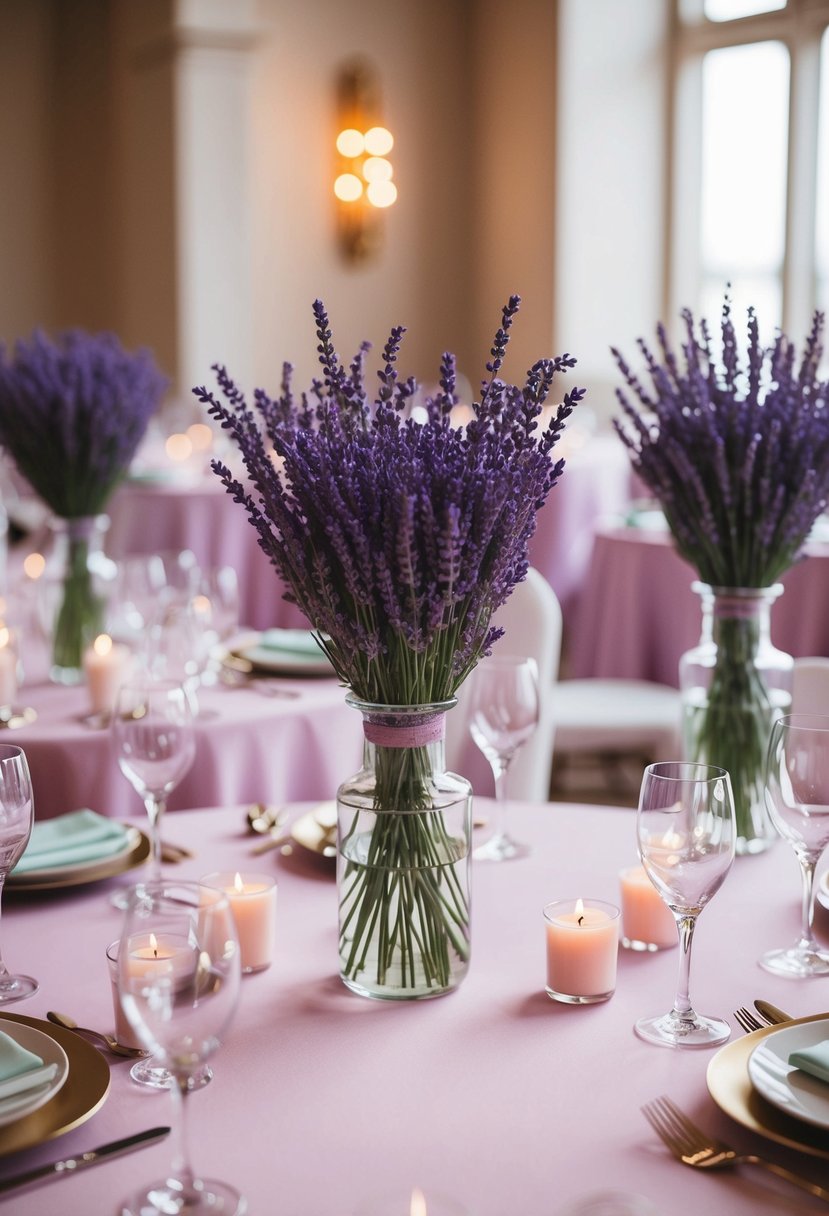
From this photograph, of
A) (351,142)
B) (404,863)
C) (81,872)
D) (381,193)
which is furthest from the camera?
(381,193)

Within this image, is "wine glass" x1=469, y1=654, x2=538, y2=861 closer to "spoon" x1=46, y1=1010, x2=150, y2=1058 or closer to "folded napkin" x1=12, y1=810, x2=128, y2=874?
"folded napkin" x1=12, y1=810, x2=128, y2=874

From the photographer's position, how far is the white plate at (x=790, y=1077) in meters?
0.96

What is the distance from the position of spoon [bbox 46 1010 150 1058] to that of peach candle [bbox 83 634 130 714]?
3.69 ft

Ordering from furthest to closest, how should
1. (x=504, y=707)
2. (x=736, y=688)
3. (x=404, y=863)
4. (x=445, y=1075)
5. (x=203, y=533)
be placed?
(x=203, y=533), (x=736, y=688), (x=504, y=707), (x=404, y=863), (x=445, y=1075)

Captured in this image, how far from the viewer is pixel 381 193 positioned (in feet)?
27.8

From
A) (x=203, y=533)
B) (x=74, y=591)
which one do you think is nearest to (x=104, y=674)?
(x=74, y=591)

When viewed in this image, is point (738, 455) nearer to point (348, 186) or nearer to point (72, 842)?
point (72, 842)

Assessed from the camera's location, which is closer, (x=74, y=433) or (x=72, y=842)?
(x=72, y=842)

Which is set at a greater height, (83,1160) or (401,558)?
(401,558)

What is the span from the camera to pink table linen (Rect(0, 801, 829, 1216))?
94 cm

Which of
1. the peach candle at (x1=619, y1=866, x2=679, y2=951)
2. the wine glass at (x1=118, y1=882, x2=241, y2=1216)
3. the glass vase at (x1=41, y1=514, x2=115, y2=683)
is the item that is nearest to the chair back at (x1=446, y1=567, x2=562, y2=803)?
the glass vase at (x1=41, y1=514, x2=115, y2=683)

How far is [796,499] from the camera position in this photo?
171cm

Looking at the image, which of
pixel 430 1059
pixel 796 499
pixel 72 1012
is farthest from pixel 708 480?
pixel 72 1012

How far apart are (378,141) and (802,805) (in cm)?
775
